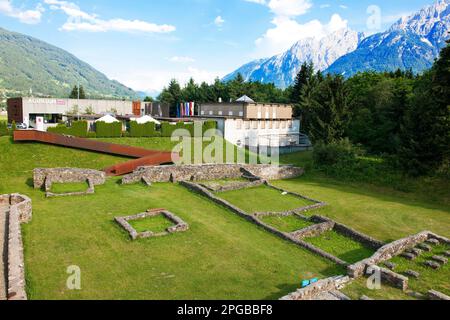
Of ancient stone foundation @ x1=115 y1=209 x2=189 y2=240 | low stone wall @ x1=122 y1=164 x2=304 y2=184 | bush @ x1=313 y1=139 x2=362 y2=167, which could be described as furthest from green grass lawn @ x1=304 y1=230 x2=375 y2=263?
bush @ x1=313 y1=139 x2=362 y2=167

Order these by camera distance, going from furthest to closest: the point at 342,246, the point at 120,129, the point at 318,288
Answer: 1. the point at 120,129
2. the point at 342,246
3. the point at 318,288

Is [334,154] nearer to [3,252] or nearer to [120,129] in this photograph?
[120,129]

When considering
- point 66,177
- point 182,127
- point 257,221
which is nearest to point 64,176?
point 66,177

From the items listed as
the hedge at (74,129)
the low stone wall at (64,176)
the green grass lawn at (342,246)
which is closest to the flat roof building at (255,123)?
the hedge at (74,129)

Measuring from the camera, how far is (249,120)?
50.6 m

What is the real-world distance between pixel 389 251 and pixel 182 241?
416 inches

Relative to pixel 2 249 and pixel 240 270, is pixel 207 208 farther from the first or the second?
pixel 2 249

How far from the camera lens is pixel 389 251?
16.3 metres

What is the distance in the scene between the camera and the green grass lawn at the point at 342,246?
55.3 ft

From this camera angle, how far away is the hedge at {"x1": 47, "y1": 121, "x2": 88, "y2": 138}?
36.2 meters

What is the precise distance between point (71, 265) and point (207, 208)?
10449 millimetres

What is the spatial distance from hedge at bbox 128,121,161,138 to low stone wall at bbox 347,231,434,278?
3200 centimetres

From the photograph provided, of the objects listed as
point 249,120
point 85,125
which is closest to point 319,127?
point 249,120

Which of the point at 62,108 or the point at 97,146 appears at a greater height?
the point at 62,108
